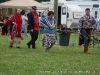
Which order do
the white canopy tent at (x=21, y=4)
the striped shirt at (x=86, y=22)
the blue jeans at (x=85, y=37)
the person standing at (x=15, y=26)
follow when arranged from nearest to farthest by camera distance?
the striped shirt at (x=86, y=22)
the blue jeans at (x=85, y=37)
the person standing at (x=15, y=26)
the white canopy tent at (x=21, y=4)

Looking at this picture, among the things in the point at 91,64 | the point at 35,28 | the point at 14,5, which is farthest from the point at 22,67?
the point at 14,5

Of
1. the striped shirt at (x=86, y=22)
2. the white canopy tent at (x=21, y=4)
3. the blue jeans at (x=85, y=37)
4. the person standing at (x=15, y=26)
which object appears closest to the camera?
the striped shirt at (x=86, y=22)

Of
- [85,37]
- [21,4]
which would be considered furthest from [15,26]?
[21,4]

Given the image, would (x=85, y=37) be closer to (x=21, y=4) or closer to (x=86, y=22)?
(x=86, y=22)

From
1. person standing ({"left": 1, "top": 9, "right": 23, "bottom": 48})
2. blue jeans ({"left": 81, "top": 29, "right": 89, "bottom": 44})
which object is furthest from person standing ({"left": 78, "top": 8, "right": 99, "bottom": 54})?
person standing ({"left": 1, "top": 9, "right": 23, "bottom": 48})

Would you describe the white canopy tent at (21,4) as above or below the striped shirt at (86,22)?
above

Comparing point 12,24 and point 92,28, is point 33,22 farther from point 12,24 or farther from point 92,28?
point 92,28

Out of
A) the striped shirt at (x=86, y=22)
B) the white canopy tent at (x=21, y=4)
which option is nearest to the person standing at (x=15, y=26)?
the striped shirt at (x=86, y=22)

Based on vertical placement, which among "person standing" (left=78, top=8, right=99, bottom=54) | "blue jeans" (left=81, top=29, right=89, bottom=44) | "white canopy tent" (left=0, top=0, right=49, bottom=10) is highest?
"white canopy tent" (left=0, top=0, right=49, bottom=10)

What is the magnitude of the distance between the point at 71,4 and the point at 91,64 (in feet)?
101

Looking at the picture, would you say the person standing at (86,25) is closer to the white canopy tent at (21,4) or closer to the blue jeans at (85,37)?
the blue jeans at (85,37)

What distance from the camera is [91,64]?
12125 mm

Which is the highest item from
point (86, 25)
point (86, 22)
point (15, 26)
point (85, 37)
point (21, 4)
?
point (21, 4)

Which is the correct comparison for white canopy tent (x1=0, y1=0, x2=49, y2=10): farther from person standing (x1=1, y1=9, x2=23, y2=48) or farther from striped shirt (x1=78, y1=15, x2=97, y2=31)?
striped shirt (x1=78, y1=15, x2=97, y2=31)
